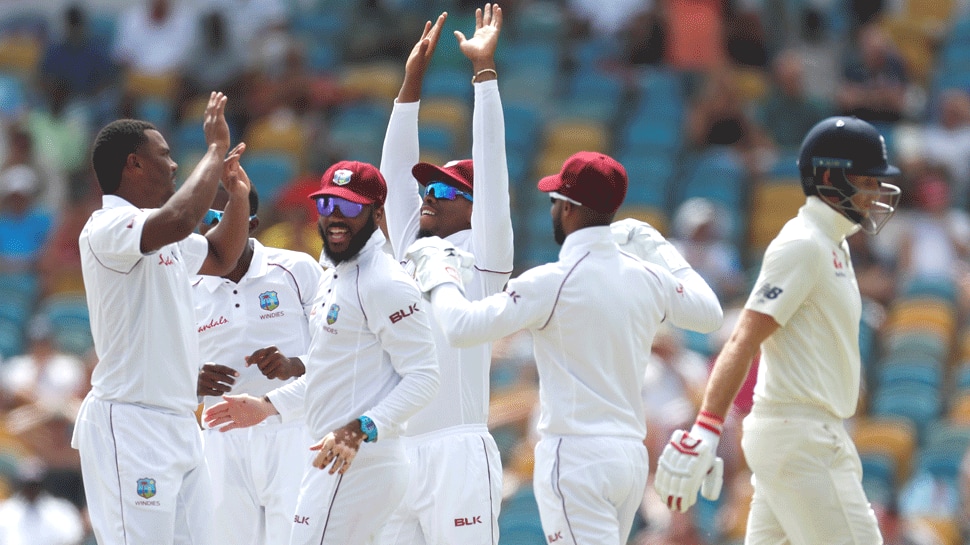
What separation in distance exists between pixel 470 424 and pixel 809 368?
1483mm

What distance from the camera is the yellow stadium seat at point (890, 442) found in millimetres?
10523

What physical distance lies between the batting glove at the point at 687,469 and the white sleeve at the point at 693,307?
1.49ft

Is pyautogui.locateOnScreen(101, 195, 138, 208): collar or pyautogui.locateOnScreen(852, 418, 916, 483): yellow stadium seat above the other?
pyautogui.locateOnScreen(101, 195, 138, 208): collar

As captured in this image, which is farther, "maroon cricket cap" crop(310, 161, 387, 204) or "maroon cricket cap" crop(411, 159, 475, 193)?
"maroon cricket cap" crop(411, 159, 475, 193)

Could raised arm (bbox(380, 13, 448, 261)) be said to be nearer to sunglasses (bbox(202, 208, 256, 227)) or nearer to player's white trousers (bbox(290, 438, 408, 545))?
sunglasses (bbox(202, 208, 256, 227))

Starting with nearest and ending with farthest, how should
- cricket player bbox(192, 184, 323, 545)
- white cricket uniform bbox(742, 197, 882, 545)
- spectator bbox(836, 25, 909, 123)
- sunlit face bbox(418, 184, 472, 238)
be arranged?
white cricket uniform bbox(742, 197, 882, 545) < sunlit face bbox(418, 184, 472, 238) < cricket player bbox(192, 184, 323, 545) < spectator bbox(836, 25, 909, 123)

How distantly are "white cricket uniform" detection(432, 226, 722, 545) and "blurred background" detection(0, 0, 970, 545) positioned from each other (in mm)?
3368

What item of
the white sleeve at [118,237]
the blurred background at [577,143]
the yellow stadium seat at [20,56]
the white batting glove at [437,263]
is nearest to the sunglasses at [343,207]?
the white batting glove at [437,263]

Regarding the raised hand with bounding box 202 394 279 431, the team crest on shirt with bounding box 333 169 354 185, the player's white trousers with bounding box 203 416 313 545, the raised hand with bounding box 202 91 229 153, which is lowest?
the player's white trousers with bounding box 203 416 313 545

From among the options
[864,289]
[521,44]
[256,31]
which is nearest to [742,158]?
[864,289]

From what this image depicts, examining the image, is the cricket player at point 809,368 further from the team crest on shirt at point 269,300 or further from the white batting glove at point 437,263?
the team crest on shirt at point 269,300

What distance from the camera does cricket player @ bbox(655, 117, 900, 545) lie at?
6.36 meters

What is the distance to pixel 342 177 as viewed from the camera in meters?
6.21

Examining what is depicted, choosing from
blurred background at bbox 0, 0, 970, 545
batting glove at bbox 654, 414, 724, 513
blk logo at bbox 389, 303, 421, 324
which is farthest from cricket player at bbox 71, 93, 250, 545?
blurred background at bbox 0, 0, 970, 545
